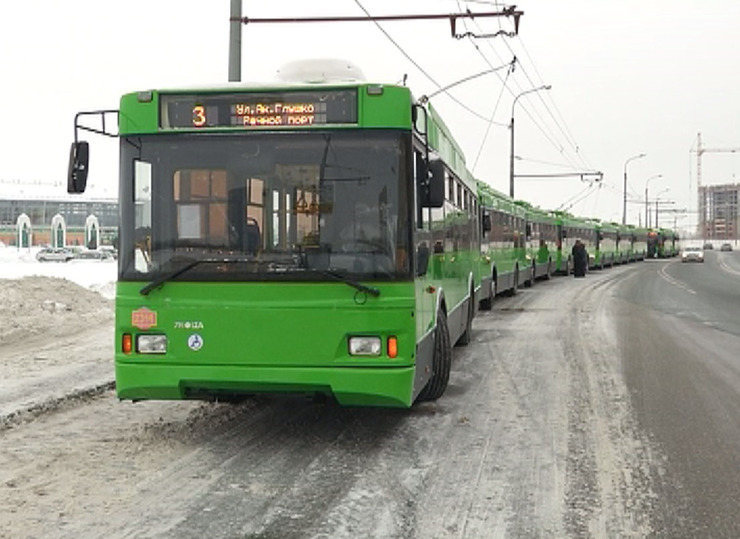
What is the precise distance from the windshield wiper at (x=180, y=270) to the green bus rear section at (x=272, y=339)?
0.06m

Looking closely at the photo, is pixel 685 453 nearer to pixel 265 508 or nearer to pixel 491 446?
pixel 491 446

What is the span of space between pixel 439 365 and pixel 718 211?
191 m

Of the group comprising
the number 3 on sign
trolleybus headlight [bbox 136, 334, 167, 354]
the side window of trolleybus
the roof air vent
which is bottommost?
trolleybus headlight [bbox 136, 334, 167, 354]

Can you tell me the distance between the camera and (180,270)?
264 inches

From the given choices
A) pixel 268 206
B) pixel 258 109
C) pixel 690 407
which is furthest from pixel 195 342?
pixel 690 407

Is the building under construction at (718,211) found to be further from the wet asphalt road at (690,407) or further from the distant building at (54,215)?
the wet asphalt road at (690,407)

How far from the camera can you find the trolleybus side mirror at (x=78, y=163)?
7.08m

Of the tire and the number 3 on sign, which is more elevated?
the number 3 on sign

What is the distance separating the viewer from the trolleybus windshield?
6.59 m

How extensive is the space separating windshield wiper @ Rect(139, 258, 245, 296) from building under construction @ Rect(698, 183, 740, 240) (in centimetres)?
18195

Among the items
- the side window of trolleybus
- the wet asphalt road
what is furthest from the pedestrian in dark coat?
the side window of trolleybus

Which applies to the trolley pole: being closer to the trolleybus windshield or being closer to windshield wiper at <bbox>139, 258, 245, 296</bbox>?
the trolleybus windshield

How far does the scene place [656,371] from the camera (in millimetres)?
10969

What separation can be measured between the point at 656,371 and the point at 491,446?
4751 mm
